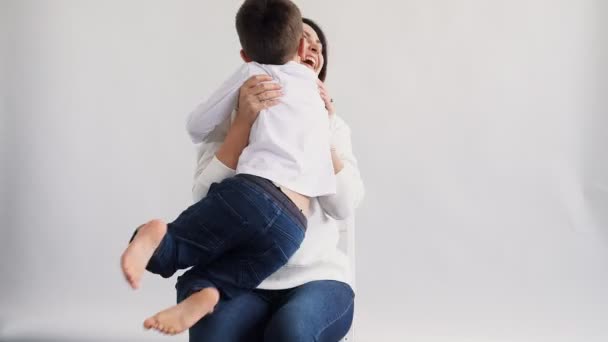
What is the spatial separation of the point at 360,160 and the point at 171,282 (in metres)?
0.75

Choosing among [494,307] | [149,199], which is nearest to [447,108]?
[494,307]

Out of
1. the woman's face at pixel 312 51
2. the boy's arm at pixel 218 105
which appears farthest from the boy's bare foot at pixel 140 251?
the woman's face at pixel 312 51

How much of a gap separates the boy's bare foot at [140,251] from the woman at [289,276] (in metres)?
0.16

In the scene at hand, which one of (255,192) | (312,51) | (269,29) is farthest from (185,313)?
(312,51)

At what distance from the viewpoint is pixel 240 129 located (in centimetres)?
134

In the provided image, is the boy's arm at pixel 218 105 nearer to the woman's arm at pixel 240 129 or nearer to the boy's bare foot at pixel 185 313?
the woman's arm at pixel 240 129

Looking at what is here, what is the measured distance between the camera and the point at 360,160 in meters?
2.14

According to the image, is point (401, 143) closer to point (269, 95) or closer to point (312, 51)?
point (312, 51)

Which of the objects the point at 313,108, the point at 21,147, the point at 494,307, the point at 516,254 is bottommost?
the point at 494,307

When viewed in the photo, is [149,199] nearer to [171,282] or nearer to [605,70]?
[171,282]

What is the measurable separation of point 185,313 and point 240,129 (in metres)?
0.38

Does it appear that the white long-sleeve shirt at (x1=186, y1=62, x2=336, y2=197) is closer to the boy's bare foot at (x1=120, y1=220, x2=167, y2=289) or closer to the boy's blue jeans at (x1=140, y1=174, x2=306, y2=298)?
the boy's blue jeans at (x1=140, y1=174, x2=306, y2=298)

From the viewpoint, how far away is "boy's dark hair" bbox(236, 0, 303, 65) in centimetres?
134

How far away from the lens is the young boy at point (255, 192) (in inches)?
46.4
